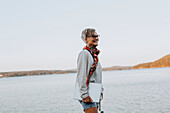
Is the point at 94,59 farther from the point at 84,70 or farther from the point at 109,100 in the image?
the point at 109,100

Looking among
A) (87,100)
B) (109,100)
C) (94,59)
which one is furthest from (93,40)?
(109,100)

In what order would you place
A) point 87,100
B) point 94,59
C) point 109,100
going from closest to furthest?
point 87,100 → point 94,59 → point 109,100

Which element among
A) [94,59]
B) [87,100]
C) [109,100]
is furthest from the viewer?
[109,100]

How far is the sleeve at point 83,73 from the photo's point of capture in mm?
2775

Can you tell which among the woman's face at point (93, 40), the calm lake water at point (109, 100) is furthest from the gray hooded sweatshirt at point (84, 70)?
the calm lake water at point (109, 100)

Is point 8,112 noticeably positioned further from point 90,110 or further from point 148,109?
point 90,110

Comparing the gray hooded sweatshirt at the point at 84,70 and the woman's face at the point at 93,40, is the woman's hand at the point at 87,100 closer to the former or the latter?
the gray hooded sweatshirt at the point at 84,70

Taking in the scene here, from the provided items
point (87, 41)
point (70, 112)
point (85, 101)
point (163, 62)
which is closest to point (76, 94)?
point (85, 101)

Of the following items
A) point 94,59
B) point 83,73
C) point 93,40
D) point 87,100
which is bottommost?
point 87,100

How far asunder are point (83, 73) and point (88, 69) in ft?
0.23

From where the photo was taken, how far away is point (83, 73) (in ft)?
9.19

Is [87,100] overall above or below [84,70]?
below

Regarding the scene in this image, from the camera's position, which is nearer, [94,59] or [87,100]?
[87,100]

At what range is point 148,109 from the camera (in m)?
14.6
